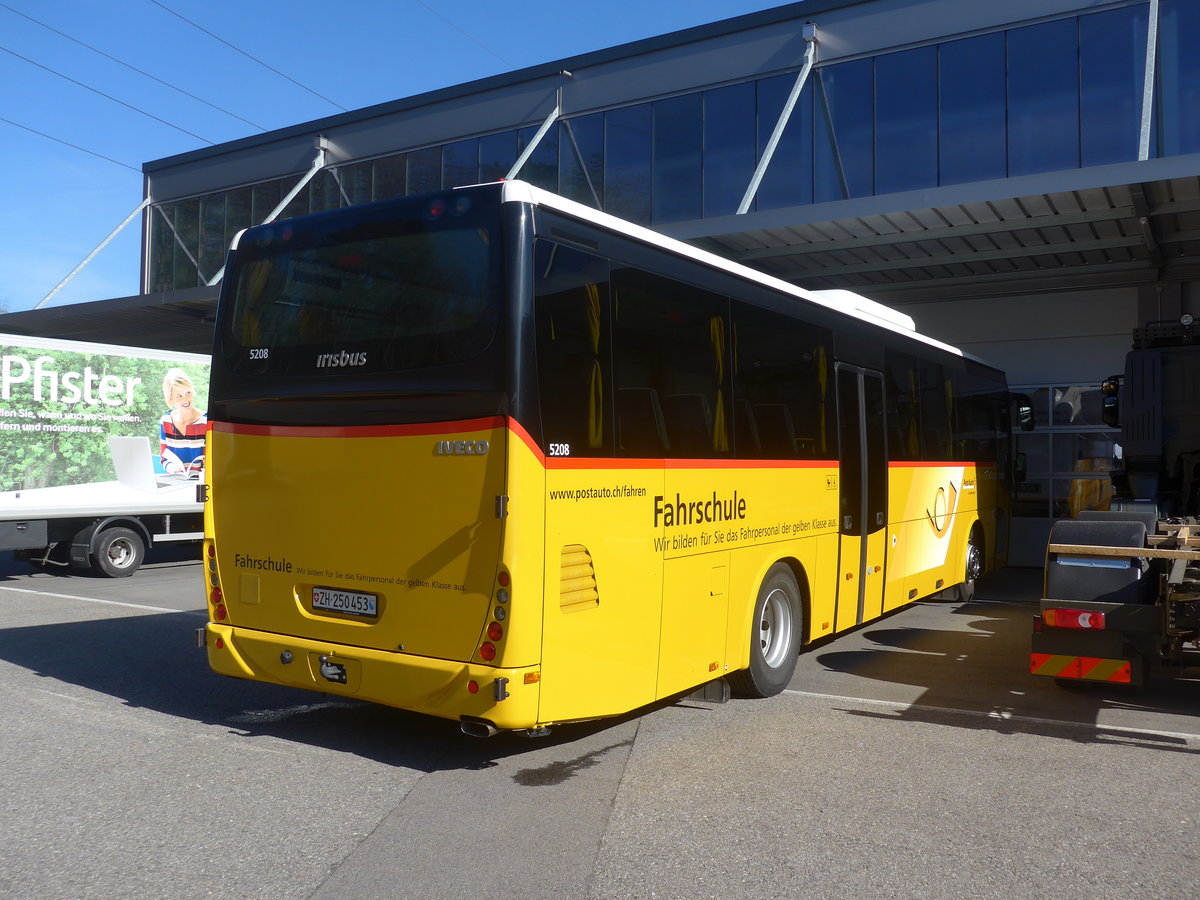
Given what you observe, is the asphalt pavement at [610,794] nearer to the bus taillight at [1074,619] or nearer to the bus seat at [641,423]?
the bus taillight at [1074,619]

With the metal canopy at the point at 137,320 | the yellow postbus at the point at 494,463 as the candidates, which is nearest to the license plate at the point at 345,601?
the yellow postbus at the point at 494,463

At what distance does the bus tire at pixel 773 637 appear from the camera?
7199 millimetres

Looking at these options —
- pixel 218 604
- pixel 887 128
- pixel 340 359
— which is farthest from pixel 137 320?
pixel 340 359

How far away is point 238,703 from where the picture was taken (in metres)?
7.17

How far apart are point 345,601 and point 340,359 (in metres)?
1.40

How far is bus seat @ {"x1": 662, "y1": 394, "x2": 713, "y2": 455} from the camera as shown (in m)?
6.20

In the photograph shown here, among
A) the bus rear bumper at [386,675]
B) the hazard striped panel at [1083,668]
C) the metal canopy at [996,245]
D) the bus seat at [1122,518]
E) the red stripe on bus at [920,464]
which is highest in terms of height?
the metal canopy at [996,245]

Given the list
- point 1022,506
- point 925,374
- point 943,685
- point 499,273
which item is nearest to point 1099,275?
point 1022,506

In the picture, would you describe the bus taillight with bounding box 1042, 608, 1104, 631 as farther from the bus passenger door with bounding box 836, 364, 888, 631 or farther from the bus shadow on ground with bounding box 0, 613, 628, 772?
the bus shadow on ground with bounding box 0, 613, 628, 772

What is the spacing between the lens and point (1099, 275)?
17156 mm

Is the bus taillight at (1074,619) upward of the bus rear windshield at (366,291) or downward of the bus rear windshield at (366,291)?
downward

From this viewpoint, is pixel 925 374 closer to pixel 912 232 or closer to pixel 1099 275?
pixel 912 232

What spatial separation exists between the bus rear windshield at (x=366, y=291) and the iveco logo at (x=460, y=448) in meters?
0.44

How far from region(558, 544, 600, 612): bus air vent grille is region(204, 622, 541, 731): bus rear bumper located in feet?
1.35
